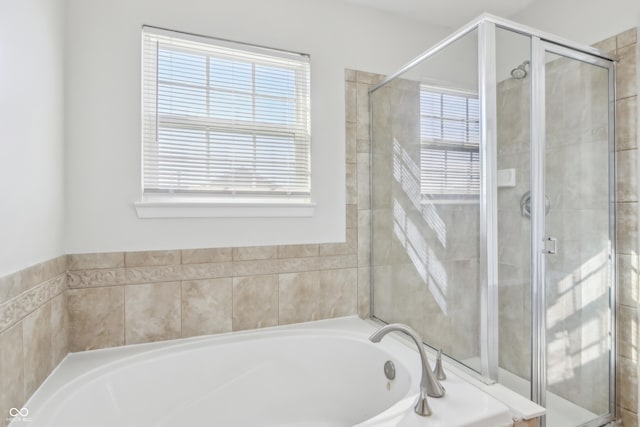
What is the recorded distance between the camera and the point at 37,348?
1312mm

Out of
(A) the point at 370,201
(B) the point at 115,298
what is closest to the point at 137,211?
(B) the point at 115,298

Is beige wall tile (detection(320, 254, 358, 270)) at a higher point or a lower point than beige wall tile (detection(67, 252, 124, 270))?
lower

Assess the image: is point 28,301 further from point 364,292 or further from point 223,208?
point 364,292

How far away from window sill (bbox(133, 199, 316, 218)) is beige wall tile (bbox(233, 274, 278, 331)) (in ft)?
1.20

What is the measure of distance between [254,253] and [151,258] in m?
0.53

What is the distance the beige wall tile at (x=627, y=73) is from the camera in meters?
1.69

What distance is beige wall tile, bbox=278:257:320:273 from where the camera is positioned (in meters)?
2.04

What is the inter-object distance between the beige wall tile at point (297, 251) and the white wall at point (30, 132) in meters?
1.07

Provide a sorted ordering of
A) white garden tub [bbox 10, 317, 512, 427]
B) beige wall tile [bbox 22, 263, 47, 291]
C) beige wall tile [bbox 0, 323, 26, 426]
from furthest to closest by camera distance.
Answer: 1. white garden tub [bbox 10, 317, 512, 427]
2. beige wall tile [bbox 22, 263, 47, 291]
3. beige wall tile [bbox 0, 323, 26, 426]

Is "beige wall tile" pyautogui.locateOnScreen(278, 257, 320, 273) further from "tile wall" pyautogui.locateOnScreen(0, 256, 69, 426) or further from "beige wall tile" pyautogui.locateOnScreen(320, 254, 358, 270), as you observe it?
"tile wall" pyautogui.locateOnScreen(0, 256, 69, 426)

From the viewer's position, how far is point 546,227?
1539mm

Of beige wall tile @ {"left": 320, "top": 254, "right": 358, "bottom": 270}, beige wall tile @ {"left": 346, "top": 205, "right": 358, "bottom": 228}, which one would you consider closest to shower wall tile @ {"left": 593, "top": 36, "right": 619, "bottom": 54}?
beige wall tile @ {"left": 346, "top": 205, "right": 358, "bottom": 228}

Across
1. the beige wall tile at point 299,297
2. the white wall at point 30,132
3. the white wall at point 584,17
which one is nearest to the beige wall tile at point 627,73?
the white wall at point 584,17

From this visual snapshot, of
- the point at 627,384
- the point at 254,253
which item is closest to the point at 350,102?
the point at 254,253
